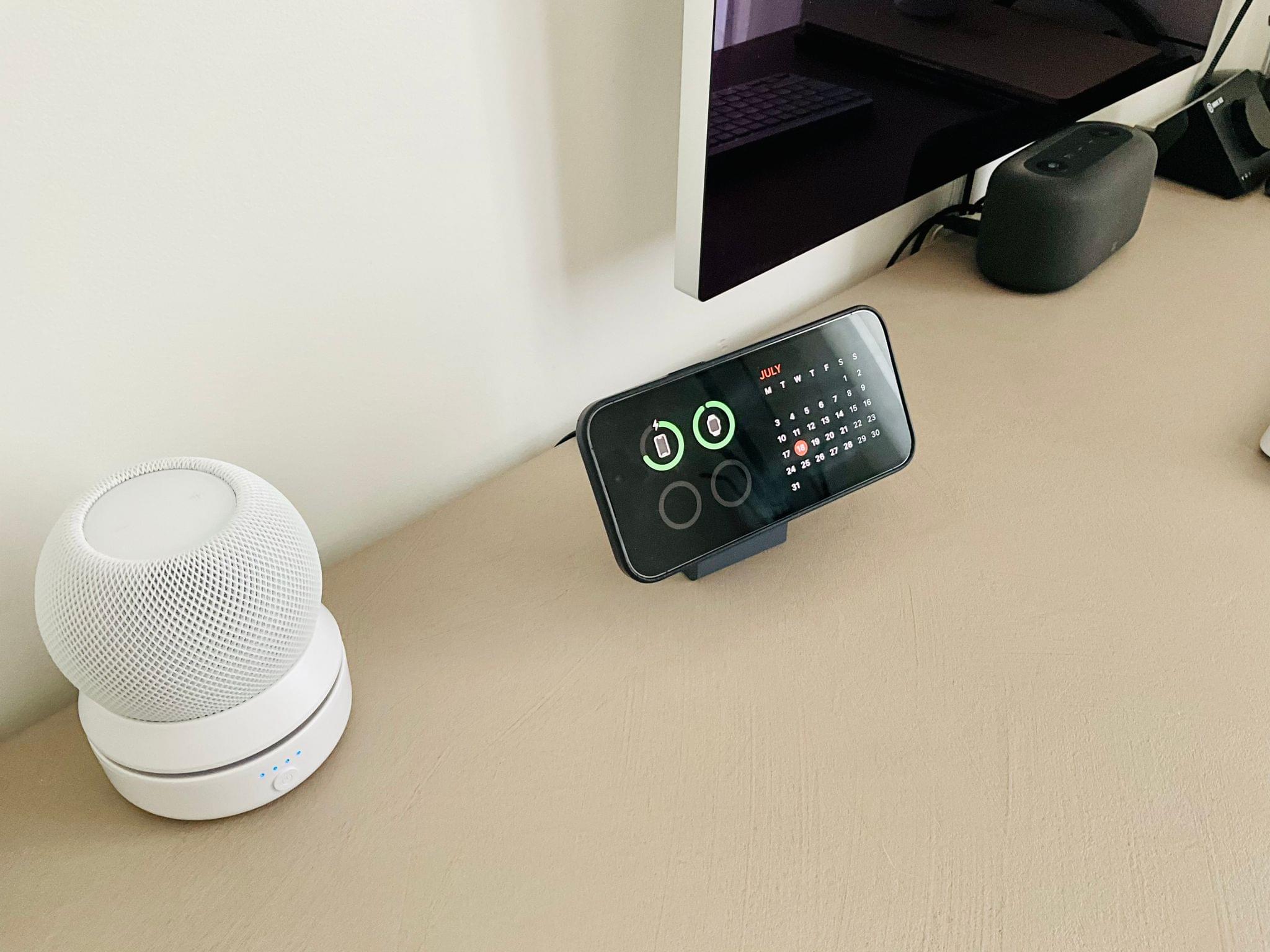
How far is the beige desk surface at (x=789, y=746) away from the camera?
0.40 m

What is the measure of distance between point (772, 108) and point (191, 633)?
42cm

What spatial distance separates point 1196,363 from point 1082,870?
1.53ft

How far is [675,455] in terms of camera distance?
0.52 metres

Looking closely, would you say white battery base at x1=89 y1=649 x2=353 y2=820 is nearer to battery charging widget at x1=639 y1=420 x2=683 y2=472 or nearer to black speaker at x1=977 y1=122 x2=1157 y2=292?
battery charging widget at x1=639 y1=420 x2=683 y2=472

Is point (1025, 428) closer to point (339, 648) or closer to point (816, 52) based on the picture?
point (816, 52)

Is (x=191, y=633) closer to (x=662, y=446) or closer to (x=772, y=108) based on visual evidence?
(x=662, y=446)

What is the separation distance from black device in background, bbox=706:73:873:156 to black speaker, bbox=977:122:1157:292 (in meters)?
0.22

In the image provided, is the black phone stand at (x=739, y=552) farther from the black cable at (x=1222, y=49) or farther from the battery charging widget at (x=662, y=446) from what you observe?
the black cable at (x=1222, y=49)

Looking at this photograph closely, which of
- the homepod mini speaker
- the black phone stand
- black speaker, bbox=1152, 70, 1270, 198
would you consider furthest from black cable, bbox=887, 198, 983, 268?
the homepod mini speaker

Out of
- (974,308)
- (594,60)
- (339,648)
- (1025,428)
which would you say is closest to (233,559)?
(339,648)

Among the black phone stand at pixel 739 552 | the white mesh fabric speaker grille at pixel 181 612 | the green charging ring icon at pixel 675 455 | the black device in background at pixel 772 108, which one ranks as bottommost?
the black phone stand at pixel 739 552

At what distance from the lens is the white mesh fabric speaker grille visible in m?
0.36

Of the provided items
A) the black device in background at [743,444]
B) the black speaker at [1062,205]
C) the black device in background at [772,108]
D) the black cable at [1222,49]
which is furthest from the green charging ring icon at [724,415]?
the black cable at [1222,49]

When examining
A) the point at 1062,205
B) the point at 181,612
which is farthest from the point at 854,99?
the point at 181,612
